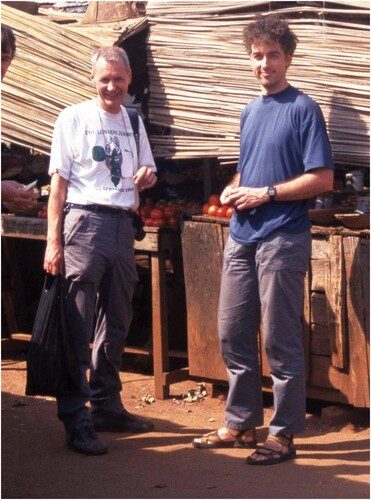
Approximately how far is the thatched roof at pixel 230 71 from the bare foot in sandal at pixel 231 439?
183 centimetres

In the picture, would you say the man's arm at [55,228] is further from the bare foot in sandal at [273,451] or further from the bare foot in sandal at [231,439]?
the bare foot in sandal at [273,451]

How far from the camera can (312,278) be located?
6227mm

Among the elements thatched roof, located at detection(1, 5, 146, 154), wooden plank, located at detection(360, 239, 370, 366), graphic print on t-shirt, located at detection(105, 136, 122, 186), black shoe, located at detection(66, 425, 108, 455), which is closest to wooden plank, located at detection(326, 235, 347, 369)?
wooden plank, located at detection(360, 239, 370, 366)

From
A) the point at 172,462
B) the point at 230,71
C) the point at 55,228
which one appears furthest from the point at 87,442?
the point at 230,71

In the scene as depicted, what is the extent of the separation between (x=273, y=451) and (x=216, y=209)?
1836 mm

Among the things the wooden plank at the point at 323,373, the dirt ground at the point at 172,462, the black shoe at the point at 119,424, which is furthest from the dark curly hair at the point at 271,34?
the black shoe at the point at 119,424

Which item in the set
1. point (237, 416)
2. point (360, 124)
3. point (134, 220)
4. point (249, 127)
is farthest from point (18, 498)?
point (360, 124)

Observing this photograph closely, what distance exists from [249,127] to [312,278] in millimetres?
1192

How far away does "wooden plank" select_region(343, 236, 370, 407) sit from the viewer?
600 centimetres

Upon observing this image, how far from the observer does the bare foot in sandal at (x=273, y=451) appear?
5.38 m

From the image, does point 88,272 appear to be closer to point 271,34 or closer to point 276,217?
point 276,217

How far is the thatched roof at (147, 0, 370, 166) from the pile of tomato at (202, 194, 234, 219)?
31cm

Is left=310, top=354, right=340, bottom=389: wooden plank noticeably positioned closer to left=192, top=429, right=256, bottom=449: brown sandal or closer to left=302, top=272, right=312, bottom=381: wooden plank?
left=302, top=272, right=312, bottom=381: wooden plank

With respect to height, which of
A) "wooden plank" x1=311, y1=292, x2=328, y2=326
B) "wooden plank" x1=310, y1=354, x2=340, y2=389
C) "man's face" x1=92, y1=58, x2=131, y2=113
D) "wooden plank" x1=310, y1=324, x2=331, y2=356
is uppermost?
"man's face" x1=92, y1=58, x2=131, y2=113
